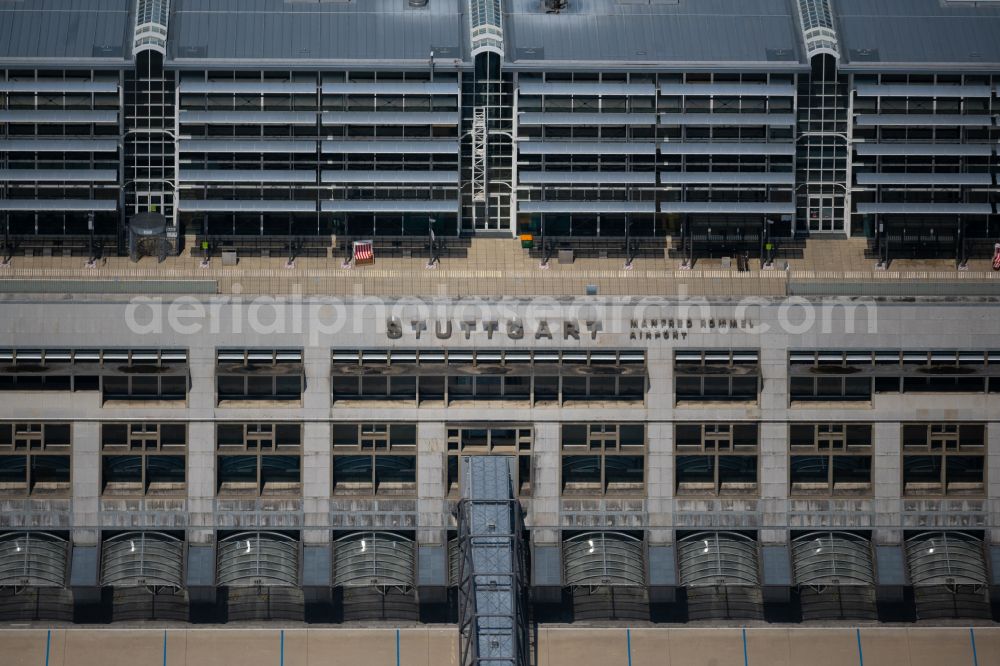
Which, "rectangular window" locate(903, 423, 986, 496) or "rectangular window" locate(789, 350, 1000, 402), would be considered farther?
"rectangular window" locate(903, 423, 986, 496)

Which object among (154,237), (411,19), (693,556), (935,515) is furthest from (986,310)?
(154,237)

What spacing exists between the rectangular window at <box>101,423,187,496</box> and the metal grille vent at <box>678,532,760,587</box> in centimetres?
3500

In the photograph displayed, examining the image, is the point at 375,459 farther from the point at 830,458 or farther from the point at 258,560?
the point at 830,458

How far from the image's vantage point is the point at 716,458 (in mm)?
161000

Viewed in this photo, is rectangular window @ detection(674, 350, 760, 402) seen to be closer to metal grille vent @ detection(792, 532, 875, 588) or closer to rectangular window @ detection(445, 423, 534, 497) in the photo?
metal grille vent @ detection(792, 532, 875, 588)

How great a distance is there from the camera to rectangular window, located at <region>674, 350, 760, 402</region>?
160 meters

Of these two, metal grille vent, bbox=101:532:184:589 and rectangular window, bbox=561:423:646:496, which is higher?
rectangular window, bbox=561:423:646:496

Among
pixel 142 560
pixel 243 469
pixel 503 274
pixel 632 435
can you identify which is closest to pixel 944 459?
pixel 632 435

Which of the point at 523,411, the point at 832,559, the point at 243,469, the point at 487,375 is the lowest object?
the point at 832,559

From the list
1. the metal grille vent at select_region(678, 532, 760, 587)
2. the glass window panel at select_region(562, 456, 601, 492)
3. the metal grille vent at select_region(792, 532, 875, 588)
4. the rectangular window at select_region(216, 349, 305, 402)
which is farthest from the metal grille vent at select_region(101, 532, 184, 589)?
the metal grille vent at select_region(792, 532, 875, 588)

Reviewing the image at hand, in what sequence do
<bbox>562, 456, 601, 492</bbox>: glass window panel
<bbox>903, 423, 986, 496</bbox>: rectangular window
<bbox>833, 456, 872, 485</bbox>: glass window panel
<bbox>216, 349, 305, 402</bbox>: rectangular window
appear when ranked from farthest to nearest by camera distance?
<bbox>833, 456, 872, 485</bbox>: glass window panel
<bbox>903, 423, 986, 496</bbox>: rectangular window
<bbox>562, 456, 601, 492</bbox>: glass window panel
<bbox>216, 349, 305, 402</bbox>: rectangular window

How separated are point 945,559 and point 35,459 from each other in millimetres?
63183

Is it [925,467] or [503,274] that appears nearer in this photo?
[925,467]

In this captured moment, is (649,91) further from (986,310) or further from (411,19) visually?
(986,310)
